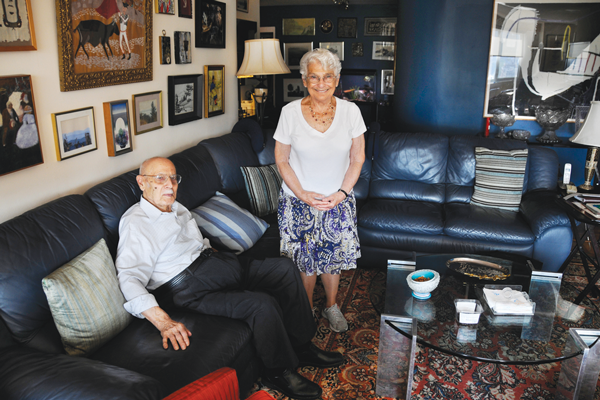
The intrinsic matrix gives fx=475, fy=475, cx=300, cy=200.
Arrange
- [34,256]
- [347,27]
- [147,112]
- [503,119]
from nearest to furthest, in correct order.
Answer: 1. [34,256]
2. [147,112]
3. [503,119]
4. [347,27]

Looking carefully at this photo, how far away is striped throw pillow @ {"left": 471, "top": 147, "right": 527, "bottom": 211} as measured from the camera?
11.7 feet

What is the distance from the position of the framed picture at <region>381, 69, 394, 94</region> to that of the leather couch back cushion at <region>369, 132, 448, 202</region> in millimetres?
4001

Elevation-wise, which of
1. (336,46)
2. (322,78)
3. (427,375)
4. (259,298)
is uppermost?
(336,46)

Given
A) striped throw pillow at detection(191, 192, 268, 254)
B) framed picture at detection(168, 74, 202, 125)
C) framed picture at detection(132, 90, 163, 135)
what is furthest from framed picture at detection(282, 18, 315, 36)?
striped throw pillow at detection(191, 192, 268, 254)

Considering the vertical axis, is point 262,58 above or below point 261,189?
above

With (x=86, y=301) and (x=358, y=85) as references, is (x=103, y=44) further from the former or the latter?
(x=358, y=85)

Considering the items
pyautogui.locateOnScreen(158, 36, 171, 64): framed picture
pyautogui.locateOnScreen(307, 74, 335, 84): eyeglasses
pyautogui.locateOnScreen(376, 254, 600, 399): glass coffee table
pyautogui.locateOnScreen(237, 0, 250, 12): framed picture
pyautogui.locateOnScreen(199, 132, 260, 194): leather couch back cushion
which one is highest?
pyautogui.locateOnScreen(237, 0, 250, 12): framed picture

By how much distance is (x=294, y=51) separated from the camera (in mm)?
7930

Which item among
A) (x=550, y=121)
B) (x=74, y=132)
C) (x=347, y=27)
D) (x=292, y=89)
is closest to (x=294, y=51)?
(x=292, y=89)

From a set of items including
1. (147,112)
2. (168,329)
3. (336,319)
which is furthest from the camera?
(147,112)

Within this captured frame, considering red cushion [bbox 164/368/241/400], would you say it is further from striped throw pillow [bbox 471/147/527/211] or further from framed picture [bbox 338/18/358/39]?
framed picture [bbox 338/18/358/39]

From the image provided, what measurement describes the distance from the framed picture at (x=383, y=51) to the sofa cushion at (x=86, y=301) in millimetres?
6556

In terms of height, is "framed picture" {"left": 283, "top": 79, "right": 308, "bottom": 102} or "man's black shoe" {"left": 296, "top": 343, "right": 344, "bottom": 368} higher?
"framed picture" {"left": 283, "top": 79, "right": 308, "bottom": 102}

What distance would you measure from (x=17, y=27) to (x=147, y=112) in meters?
1.11
